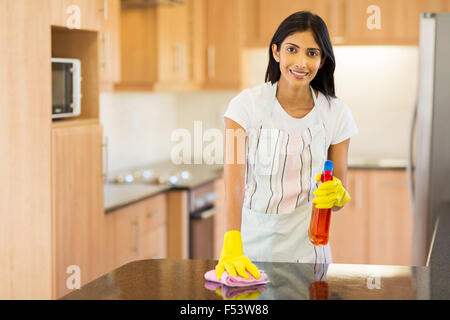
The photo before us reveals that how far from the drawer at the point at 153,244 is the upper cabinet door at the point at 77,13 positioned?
1056 mm

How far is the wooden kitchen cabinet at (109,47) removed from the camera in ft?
10.3

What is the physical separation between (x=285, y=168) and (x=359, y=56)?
2.79m

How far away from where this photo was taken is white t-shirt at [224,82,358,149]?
1.96 metres

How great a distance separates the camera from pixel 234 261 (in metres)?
1.47

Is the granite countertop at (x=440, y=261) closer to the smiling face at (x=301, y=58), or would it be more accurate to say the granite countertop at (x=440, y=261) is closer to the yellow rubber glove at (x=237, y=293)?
the yellow rubber glove at (x=237, y=293)

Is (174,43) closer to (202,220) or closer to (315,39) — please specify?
(202,220)

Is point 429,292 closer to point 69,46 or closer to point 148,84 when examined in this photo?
point 69,46

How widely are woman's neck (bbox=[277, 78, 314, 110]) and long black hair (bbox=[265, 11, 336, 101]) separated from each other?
33mm

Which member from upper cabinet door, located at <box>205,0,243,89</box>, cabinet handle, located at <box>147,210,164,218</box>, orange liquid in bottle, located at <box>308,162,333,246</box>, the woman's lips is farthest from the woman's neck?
upper cabinet door, located at <box>205,0,243,89</box>

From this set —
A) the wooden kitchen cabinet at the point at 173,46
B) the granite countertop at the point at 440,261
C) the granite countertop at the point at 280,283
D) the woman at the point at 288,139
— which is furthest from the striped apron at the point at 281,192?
the wooden kitchen cabinet at the point at 173,46

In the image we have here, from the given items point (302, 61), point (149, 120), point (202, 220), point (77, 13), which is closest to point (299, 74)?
point (302, 61)

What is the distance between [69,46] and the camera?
2.98 meters

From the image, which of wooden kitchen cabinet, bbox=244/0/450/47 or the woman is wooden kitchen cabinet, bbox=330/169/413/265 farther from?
the woman

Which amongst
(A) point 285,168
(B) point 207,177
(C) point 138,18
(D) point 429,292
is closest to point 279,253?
(A) point 285,168
